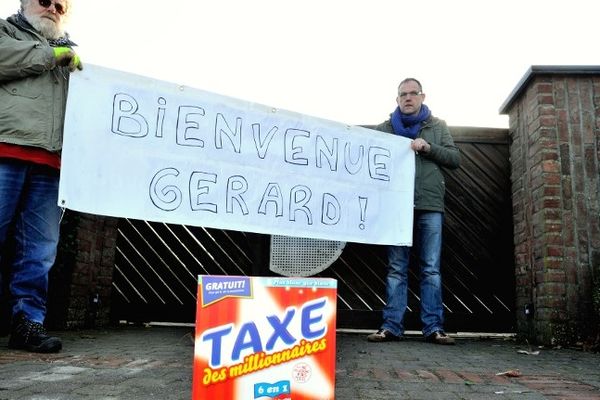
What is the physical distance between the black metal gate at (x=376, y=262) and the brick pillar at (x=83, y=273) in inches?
10.4

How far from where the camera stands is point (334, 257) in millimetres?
4625

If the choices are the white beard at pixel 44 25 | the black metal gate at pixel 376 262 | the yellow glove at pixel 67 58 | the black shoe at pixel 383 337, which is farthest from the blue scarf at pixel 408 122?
the white beard at pixel 44 25

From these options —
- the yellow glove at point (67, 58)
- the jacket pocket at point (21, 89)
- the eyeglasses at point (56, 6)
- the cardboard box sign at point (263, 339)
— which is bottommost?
the cardboard box sign at point (263, 339)

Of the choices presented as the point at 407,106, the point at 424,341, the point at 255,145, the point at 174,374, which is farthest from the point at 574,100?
the point at 174,374

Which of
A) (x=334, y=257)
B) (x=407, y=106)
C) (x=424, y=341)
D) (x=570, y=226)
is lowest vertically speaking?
(x=424, y=341)

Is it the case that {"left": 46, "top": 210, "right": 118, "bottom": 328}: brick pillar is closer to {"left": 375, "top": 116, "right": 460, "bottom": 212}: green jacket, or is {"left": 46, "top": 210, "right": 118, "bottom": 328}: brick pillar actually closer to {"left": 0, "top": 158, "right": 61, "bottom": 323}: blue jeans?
{"left": 0, "top": 158, "right": 61, "bottom": 323}: blue jeans

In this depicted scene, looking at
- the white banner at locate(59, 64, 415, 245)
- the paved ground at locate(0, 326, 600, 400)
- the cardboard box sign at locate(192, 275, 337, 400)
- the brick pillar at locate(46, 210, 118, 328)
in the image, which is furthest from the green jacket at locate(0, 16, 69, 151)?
the cardboard box sign at locate(192, 275, 337, 400)

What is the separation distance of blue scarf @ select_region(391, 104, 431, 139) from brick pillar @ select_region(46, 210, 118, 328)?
265 cm

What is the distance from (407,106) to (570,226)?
1582 mm

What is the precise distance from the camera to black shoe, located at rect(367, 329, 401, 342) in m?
3.82

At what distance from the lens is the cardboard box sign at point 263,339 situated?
4.80 ft

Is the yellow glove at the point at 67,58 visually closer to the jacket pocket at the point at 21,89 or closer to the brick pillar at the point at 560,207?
the jacket pocket at the point at 21,89

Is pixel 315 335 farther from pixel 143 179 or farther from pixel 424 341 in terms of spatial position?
pixel 424 341

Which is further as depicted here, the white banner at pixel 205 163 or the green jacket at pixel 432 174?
the green jacket at pixel 432 174
